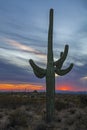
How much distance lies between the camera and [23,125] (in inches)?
553

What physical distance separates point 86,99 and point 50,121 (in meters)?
12.1

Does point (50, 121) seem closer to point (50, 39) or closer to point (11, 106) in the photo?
point (50, 39)

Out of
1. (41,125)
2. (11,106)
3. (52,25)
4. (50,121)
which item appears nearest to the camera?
(41,125)

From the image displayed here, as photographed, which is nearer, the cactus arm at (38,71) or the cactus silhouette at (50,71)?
the cactus silhouette at (50,71)

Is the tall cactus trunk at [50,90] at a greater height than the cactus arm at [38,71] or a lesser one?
lesser

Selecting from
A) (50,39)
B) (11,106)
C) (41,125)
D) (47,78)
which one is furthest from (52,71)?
(11,106)

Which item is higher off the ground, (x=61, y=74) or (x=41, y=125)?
(x=61, y=74)

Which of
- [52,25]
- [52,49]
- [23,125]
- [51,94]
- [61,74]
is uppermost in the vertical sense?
[52,25]

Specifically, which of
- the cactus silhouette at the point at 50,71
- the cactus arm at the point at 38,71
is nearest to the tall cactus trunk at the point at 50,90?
the cactus silhouette at the point at 50,71

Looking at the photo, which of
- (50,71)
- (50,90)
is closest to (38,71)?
(50,71)

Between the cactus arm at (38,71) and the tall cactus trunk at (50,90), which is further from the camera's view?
the cactus arm at (38,71)

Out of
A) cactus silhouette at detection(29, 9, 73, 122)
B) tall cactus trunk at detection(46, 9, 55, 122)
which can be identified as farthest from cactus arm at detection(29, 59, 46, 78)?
tall cactus trunk at detection(46, 9, 55, 122)

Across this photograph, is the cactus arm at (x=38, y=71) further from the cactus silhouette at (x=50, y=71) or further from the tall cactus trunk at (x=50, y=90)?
the tall cactus trunk at (x=50, y=90)

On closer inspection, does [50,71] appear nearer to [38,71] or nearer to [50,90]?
[38,71]
